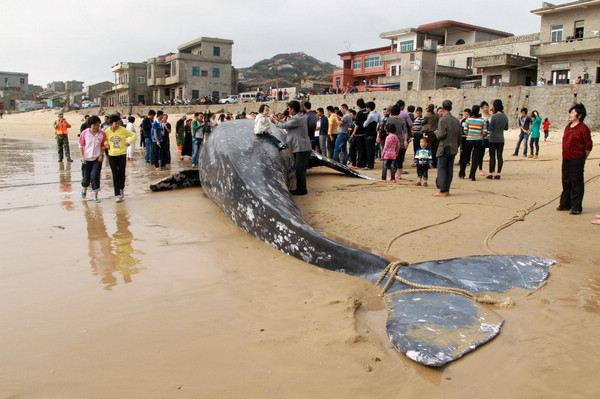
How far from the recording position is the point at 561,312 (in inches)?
134

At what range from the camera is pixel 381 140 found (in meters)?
12.6

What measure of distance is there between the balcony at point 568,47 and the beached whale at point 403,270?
97.7ft

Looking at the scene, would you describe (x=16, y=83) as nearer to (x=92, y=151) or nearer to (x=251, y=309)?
(x=92, y=151)

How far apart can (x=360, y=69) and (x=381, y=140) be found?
164 feet

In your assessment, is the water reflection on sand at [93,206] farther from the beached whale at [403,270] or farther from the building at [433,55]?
the building at [433,55]

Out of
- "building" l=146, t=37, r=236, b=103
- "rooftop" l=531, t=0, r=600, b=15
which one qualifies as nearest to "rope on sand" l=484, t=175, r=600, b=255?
"rooftop" l=531, t=0, r=600, b=15

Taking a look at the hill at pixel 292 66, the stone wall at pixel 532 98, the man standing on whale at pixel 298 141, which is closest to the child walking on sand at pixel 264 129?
the man standing on whale at pixel 298 141

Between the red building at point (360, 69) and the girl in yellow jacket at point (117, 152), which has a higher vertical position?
the red building at point (360, 69)

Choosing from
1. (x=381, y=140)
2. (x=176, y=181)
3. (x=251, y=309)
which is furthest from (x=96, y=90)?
(x=251, y=309)

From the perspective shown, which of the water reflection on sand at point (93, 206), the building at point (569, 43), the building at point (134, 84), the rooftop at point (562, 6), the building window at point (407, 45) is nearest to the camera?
the water reflection on sand at point (93, 206)

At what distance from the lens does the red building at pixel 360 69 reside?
189 feet

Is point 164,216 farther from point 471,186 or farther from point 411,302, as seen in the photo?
point 471,186

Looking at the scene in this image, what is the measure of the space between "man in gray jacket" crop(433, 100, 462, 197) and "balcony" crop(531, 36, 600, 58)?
26415 millimetres

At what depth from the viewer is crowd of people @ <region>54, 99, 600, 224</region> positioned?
6758 millimetres
